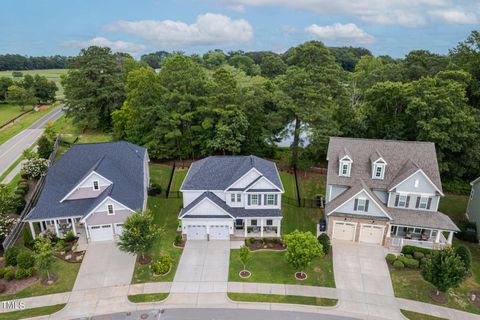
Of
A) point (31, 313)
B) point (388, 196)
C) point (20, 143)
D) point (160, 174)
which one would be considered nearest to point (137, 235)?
point (31, 313)

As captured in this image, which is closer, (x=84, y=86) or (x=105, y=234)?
(x=105, y=234)

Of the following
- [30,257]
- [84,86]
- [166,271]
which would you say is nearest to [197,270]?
[166,271]

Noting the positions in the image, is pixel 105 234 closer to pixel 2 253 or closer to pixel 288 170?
pixel 2 253

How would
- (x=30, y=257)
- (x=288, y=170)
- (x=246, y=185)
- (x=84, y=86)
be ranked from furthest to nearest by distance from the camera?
(x=84, y=86), (x=288, y=170), (x=246, y=185), (x=30, y=257)

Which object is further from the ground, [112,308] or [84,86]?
[84,86]

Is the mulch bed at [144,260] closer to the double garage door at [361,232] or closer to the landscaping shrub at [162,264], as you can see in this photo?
the landscaping shrub at [162,264]

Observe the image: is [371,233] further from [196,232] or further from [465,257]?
[196,232]

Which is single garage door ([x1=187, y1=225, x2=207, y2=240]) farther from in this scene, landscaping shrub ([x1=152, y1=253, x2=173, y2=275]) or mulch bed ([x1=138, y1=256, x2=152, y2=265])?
mulch bed ([x1=138, y1=256, x2=152, y2=265])
